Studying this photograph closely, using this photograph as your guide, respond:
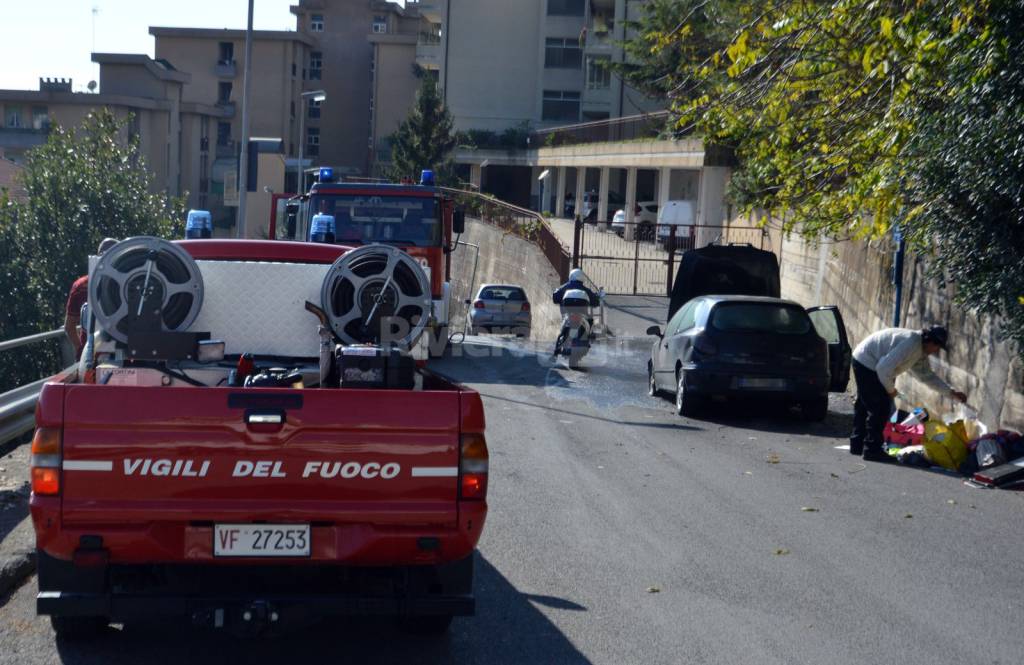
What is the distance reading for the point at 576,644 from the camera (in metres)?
5.91

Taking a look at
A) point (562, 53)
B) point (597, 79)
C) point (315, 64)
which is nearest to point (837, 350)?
point (597, 79)

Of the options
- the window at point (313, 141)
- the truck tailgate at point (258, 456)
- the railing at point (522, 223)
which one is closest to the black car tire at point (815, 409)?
the truck tailgate at point (258, 456)

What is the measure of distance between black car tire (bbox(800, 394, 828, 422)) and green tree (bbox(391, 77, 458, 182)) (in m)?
52.3

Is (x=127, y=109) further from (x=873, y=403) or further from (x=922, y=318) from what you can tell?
(x=873, y=403)

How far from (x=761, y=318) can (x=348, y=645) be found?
993cm

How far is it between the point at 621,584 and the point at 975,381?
716 cm

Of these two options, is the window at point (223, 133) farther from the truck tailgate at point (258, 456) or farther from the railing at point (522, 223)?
the truck tailgate at point (258, 456)

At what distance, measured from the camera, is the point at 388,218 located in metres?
19.6

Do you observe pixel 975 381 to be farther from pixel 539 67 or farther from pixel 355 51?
pixel 355 51

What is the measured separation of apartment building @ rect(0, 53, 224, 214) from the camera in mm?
54719

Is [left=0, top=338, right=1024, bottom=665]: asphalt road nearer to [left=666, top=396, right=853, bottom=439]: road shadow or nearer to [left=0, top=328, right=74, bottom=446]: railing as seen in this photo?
[left=666, top=396, right=853, bottom=439]: road shadow

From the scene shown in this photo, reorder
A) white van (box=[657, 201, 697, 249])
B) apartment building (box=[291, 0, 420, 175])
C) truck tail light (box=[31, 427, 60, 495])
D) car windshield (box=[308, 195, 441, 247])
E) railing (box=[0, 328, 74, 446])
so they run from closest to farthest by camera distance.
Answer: truck tail light (box=[31, 427, 60, 495]) < railing (box=[0, 328, 74, 446]) < car windshield (box=[308, 195, 441, 247]) < white van (box=[657, 201, 697, 249]) < apartment building (box=[291, 0, 420, 175])

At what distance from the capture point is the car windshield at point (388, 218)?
1923cm

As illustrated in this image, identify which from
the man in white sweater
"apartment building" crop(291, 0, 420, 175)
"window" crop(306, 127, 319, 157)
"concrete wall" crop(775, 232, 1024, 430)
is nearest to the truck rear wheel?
the man in white sweater
